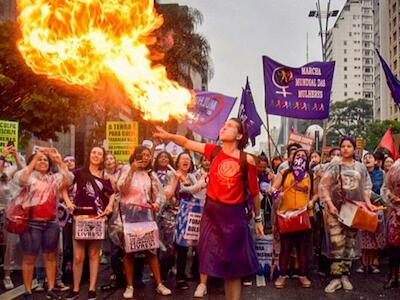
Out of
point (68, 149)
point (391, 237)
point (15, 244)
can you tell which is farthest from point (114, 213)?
point (68, 149)

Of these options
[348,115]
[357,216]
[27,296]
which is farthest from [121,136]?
[348,115]

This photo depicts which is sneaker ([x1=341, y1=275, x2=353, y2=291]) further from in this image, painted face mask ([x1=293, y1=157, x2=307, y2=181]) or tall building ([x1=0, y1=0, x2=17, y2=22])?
tall building ([x1=0, y1=0, x2=17, y2=22])

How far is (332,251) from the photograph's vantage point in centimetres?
773

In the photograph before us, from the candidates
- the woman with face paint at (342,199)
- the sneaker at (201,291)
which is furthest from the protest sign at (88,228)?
the woman with face paint at (342,199)

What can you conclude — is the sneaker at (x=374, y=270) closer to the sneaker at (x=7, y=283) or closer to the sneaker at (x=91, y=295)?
the sneaker at (x=91, y=295)

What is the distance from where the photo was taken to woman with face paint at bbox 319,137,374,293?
7696 mm

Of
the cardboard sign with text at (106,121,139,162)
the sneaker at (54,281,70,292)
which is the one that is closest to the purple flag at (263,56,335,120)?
the cardboard sign with text at (106,121,139,162)

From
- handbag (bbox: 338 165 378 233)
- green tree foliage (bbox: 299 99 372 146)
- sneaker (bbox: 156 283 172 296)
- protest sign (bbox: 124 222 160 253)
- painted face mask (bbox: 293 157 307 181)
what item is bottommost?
sneaker (bbox: 156 283 172 296)

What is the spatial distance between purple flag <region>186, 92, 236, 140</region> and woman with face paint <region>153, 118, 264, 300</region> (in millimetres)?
4645

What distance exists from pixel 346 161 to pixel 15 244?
15.0ft

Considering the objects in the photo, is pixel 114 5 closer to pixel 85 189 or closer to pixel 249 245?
pixel 85 189

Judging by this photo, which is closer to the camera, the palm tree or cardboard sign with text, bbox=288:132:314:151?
cardboard sign with text, bbox=288:132:314:151

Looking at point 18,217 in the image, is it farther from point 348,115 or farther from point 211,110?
point 348,115

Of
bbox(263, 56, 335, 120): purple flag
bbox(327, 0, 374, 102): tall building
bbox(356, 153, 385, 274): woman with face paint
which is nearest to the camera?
bbox(356, 153, 385, 274): woman with face paint
